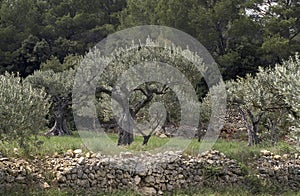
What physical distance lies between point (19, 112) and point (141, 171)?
4064 millimetres

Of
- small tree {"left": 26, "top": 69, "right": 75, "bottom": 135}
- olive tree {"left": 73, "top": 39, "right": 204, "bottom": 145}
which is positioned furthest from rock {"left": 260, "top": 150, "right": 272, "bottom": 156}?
small tree {"left": 26, "top": 69, "right": 75, "bottom": 135}

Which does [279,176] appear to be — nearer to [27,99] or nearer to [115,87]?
[115,87]

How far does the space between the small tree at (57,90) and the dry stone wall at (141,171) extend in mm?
11552

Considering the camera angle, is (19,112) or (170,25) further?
(170,25)

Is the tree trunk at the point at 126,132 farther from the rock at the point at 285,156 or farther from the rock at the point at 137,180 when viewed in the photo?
the rock at the point at 285,156

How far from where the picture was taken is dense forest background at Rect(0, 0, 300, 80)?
29.3 metres

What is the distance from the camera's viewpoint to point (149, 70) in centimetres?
1616

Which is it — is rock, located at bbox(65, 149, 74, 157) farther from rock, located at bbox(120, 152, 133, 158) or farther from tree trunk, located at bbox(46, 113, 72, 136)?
tree trunk, located at bbox(46, 113, 72, 136)

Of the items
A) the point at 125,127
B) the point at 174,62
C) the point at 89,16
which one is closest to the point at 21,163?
the point at 125,127

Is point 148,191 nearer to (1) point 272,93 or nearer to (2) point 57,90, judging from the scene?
(1) point 272,93

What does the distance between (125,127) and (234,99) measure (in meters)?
5.46

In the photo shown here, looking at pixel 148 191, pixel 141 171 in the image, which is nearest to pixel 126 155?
pixel 141 171

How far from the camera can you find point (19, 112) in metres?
11.9

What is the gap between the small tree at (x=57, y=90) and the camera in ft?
78.2
